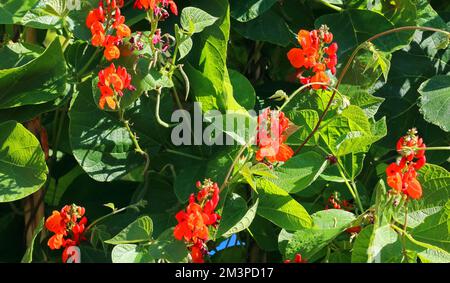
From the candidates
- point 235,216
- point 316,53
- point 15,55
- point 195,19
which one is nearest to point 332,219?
point 235,216

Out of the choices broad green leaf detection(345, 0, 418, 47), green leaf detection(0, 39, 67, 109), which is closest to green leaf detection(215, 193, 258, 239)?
green leaf detection(0, 39, 67, 109)

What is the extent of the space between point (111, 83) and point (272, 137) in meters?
0.27

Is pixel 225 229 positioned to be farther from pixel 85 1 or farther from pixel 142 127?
pixel 85 1

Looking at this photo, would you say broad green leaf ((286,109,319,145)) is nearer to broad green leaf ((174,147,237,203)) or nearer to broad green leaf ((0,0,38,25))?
broad green leaf ((174,147,237,203))

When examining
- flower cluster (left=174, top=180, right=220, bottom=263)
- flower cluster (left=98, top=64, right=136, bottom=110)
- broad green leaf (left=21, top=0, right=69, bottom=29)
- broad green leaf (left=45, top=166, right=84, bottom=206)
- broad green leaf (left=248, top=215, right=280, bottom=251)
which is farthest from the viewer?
broad green leaf (left=45, top=166, right=84, bottom=206)

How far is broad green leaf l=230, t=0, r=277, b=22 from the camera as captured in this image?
6.20ft

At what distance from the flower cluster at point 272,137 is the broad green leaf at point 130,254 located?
230 millimetres

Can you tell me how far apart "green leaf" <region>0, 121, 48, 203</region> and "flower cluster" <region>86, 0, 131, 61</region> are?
208 mm

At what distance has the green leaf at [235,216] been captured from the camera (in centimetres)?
165

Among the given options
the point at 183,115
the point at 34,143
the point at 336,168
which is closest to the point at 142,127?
the point at 183,115

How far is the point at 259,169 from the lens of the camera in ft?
5.37

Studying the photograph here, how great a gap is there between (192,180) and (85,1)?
355 millimetres

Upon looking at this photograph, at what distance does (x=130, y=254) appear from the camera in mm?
1585

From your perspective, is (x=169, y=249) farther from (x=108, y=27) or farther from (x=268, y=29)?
(x=268, y=29)
